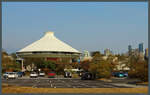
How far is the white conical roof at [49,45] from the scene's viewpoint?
98006mm

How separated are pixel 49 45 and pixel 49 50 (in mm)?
3640

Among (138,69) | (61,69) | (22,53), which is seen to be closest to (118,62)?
(61,69)

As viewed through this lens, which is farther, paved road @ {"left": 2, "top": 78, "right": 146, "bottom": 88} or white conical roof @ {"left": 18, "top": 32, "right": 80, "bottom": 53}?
white conical roof @ {"left": 18, "top": 32, "right": 80, "bottom": 53}

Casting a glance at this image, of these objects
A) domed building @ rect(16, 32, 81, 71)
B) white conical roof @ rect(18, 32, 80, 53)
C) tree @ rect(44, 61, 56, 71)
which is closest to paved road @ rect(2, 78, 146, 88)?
tree @ rect(44, 61, 56, 71)

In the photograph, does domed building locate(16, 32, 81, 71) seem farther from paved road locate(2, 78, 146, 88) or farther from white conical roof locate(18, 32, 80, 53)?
paved road locate(2, 78, 146, 88)

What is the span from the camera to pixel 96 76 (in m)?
46.0

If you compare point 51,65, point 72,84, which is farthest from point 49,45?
point 72,84

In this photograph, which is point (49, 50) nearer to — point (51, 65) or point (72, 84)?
point (51, 65)

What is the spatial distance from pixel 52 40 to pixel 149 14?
8827 cm

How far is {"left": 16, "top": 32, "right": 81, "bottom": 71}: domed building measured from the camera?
95912 millimetres

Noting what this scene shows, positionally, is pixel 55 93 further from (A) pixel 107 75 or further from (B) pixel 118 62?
(B) pixel 118 62

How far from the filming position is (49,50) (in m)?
97.2

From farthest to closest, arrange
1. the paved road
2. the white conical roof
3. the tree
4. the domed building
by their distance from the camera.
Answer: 1. the white conical roof
2. the domed building
3. the tree
4. the paved road

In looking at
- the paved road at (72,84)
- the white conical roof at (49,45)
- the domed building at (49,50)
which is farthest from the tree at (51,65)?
the paved road at (72,84)
